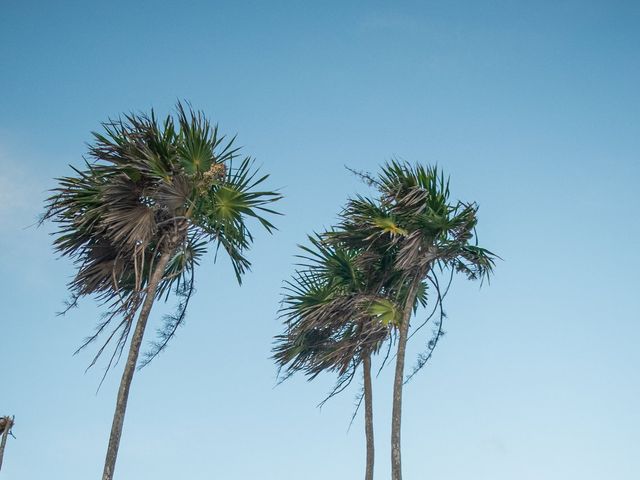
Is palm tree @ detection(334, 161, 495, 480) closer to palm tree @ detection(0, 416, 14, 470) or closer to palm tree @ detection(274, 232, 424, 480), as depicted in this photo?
palm tree @ detection(274, 232, 424, 480)

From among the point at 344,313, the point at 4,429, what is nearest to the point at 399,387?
the point at 344,313

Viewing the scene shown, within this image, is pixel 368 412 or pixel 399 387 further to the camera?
pixel 368 412

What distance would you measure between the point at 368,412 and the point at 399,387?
3.22 metres

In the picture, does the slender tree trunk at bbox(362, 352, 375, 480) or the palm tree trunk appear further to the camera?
the slender tree trunk at bbox(362, 352, 375, 480)

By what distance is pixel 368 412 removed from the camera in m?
21.6

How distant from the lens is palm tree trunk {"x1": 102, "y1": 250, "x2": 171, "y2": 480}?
49.4 ft

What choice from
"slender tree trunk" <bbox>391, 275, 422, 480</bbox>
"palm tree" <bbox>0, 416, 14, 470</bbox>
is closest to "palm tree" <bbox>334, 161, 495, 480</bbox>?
"slender tree trunk" <bbox>391, 275, 422, 480</bbox>

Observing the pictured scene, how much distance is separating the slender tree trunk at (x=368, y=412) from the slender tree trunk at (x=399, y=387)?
91.3 inches

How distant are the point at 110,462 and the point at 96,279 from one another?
15.0 ft

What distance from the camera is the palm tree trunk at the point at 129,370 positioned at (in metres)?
15.0

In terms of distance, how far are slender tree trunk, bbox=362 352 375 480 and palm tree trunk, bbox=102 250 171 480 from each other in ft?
22.5

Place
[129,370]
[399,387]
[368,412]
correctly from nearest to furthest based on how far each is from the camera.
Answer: [129,370]
[399,387]
[368,412]

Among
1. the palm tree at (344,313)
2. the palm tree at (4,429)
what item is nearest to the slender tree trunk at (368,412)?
the palm tree at (344,313)

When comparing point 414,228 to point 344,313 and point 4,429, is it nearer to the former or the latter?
point 344,313
